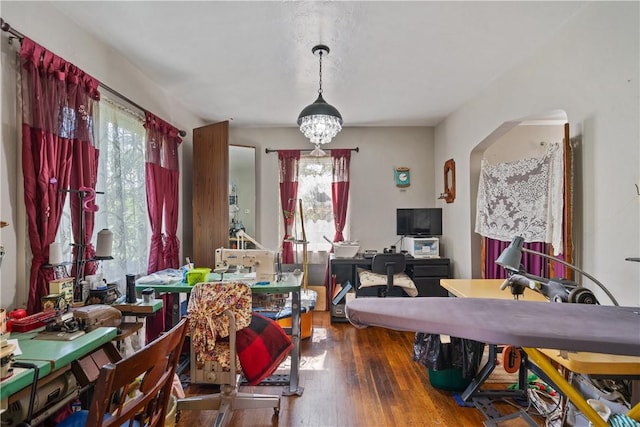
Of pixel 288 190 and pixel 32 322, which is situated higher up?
pixel 288 190

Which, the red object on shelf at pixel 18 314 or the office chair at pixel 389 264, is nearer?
the red object on shelf at pixel 18 314

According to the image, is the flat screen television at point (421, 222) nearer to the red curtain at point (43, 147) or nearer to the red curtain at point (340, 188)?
the red curtain at point (340, 188)

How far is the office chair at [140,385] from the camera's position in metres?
0.81

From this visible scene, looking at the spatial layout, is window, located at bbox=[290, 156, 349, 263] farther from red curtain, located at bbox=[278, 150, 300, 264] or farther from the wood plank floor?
the wood plank floor

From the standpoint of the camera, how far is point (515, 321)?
82 cm

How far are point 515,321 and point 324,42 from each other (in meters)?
2.07

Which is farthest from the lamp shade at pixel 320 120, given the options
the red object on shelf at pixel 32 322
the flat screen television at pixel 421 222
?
the flat screen television at pixel 421 222

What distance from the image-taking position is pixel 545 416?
1.91 meters

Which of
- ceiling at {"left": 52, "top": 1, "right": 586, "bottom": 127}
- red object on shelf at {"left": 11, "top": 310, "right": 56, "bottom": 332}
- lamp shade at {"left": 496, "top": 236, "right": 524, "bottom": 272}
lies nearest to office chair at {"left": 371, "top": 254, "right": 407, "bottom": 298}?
ceiling at {"left": 52, "top": 1, "right": 586, "bottom": 127}

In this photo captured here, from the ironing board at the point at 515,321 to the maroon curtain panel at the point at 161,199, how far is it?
242 cm

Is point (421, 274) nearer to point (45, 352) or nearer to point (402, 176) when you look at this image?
point (402, 176)

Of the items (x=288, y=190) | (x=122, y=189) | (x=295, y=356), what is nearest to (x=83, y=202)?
(x=122, y=189)

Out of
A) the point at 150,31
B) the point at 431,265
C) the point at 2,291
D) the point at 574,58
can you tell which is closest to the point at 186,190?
the point at 150,31

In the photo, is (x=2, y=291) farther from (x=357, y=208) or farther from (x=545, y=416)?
(x=357, y=208)
